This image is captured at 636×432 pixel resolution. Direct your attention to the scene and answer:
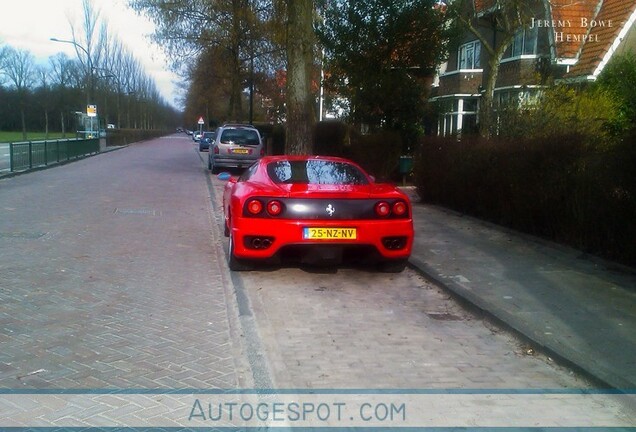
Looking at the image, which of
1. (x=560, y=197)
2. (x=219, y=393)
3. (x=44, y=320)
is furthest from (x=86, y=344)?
(x=560, y=197)

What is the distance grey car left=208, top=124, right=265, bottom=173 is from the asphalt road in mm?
13427

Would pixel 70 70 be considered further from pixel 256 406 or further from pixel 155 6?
pixel 256 406

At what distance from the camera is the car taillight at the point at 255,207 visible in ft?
25.2

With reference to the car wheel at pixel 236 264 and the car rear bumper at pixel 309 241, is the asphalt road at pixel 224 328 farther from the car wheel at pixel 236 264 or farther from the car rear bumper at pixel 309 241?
the car rear bumper at pixel 309 241

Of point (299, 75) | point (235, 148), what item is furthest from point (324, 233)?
point (235, 148)

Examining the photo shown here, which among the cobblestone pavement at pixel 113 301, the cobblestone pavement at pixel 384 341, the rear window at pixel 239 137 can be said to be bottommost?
the cobblestone pavement at pixel 384 341

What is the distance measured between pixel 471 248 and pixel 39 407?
6.88m

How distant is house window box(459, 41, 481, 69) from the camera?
97.8 feet

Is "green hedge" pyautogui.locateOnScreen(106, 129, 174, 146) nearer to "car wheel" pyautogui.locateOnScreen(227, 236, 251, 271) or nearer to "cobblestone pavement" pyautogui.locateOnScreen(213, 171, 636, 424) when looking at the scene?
"car wheel" pyautogui.locateOnScreen(227, 236, 251, 271)

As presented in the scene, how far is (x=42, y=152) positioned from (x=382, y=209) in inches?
842

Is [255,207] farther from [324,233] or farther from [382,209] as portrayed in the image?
[382,209]

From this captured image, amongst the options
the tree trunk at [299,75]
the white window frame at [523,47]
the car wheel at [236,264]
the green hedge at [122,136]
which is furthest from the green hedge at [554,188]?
the green hedge at [122,136]

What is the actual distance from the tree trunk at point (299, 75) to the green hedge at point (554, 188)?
3430mm

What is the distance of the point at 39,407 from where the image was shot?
170 inches
